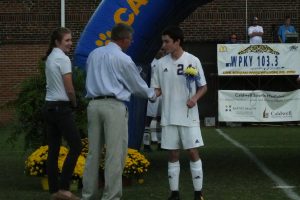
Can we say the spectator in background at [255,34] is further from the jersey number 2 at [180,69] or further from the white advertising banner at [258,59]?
the jersey number 2 at [180,69]

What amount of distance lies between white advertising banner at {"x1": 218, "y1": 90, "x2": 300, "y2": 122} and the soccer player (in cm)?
1513

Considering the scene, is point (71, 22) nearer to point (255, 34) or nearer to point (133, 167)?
point (255, 34)

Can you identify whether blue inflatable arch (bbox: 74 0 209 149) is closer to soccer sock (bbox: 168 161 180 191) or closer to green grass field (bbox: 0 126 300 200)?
green grass field (bbox: 0 126 300 200)

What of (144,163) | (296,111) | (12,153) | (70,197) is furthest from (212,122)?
(70,197)

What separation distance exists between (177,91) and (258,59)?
52.0ft

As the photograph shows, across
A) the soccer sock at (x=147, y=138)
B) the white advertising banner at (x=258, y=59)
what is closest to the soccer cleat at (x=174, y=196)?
the soccer sock at (x=147, y=138)

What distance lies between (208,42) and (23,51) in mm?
6521

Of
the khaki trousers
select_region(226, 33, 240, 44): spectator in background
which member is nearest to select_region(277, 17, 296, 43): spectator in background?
select_region(226, 33, 240, 44): spectator in background

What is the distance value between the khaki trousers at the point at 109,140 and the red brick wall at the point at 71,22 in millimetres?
17916

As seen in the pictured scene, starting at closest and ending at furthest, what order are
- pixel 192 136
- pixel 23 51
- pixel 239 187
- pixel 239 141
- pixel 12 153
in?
pixel 192 136 < pixel 239 187 < pixel 12 153 < pixel 239 141 < pixel 23 51

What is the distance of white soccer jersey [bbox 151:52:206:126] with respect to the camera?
823cm

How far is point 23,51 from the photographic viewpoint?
25453 mm

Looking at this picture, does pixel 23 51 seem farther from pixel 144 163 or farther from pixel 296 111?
pixel 144 163

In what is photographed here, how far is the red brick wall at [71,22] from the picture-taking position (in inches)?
1001
